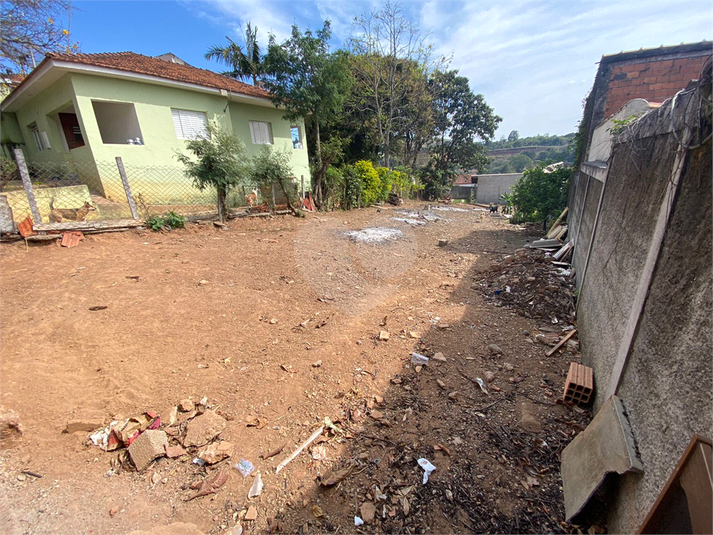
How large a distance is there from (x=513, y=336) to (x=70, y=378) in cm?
461

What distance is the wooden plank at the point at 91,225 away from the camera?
18.4 ft

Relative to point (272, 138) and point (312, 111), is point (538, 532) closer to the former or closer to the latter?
point (312, 111)

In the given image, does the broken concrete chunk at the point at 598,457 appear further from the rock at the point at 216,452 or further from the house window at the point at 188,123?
the house window at the point at 188,123

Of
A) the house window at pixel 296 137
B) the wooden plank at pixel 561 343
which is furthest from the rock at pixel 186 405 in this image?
the house window at pixel 296 137

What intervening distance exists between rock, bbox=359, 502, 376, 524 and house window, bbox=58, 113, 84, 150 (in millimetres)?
13910

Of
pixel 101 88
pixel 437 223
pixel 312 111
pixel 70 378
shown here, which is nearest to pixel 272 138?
pixel 312 111

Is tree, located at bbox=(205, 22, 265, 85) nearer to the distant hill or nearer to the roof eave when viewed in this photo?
the roof eave

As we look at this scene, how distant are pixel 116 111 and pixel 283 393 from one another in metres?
12.0

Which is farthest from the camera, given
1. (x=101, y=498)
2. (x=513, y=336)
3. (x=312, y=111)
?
(x=312, y=111)

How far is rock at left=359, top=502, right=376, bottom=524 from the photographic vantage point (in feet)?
5.55

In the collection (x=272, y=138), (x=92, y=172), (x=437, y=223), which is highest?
(x=272, y=138)

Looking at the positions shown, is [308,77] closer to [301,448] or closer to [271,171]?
[271,171]

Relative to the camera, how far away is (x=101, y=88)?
26.6 ft

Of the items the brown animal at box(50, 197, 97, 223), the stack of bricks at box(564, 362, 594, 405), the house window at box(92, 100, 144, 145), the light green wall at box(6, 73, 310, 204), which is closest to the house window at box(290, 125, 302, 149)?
the light green wall at box(6, 73, 310, 204)
